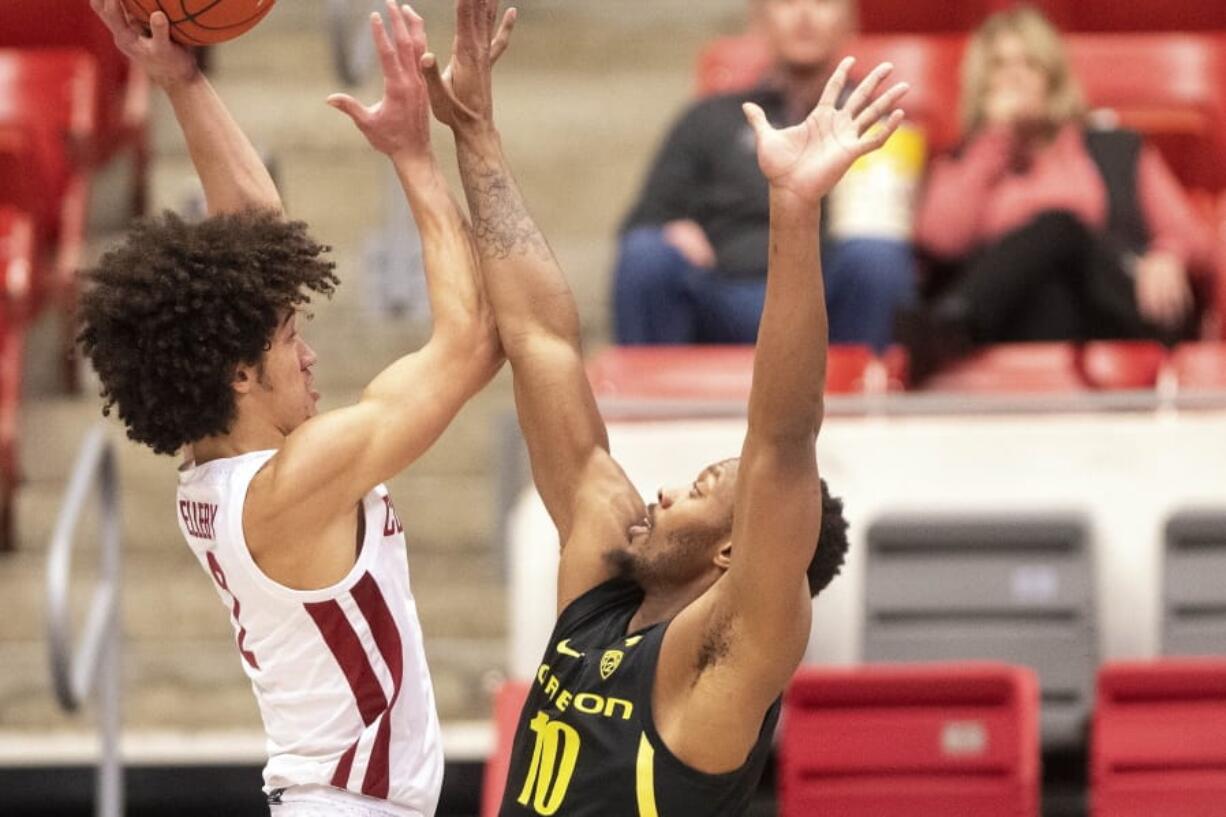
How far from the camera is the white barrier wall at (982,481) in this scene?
17.0 feet

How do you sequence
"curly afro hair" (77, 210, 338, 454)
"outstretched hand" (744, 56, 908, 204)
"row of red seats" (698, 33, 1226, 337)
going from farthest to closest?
"row of red seats" (698, 33, 1226, 337) → "curly afro hair" (77, 210, 338, 454) → "outstretched hand" (744, 56, 908, 204)

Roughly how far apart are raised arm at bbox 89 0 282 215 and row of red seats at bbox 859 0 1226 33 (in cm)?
384

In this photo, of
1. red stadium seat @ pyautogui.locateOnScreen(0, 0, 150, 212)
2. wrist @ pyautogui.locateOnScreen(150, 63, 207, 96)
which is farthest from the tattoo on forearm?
red stadium seat @ pyautogui.locateOnScreen(0, 0, 150, 212)

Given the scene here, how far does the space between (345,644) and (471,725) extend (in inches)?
94.9

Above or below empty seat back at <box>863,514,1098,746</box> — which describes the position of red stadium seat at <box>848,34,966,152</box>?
above

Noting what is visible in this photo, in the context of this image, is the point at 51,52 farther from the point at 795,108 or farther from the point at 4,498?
the point at 795,108

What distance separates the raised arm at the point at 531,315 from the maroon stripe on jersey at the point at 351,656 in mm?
388

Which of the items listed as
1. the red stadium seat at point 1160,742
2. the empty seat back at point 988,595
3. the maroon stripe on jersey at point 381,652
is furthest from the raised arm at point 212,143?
the red stadium seat at point 1160,742

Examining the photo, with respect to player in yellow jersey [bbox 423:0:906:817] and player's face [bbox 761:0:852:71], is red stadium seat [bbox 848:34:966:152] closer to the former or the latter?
player's face [bbox 761:0:852:71]

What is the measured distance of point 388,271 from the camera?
6438mm

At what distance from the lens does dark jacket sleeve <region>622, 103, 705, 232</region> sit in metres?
6.23

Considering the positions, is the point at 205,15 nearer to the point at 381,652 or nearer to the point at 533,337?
the point at 533,337

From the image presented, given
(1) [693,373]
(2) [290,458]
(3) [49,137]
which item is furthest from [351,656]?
(3) [49,137]

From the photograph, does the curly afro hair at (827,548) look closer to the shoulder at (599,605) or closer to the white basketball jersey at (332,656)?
the shoulder at (599,605)
